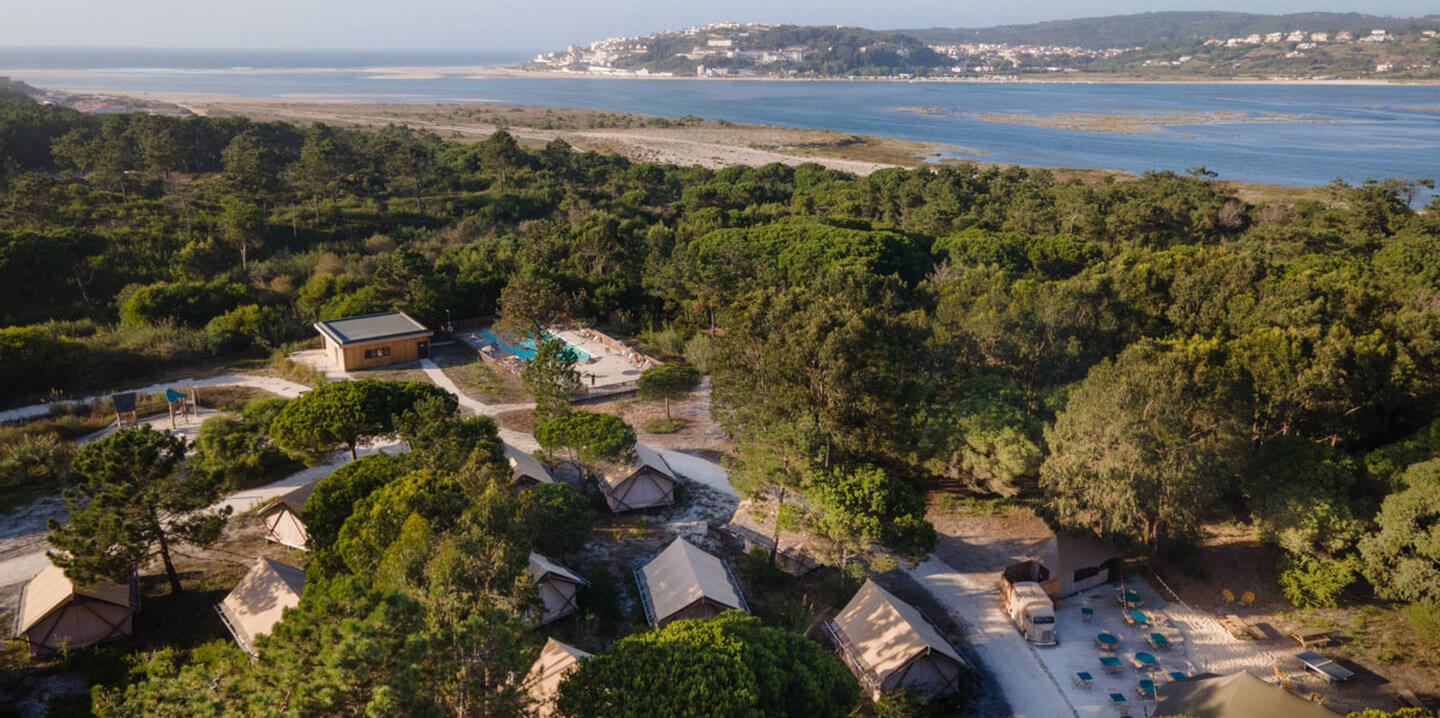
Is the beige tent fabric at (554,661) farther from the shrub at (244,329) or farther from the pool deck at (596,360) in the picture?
the shrub at (244,329)

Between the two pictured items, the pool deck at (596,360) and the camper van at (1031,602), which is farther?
the pool deck at (596,360)

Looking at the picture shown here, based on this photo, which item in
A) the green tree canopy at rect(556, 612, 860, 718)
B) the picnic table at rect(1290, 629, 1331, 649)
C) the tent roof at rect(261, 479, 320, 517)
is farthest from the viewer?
the tent roof at rect(261, 479, 320, 517)

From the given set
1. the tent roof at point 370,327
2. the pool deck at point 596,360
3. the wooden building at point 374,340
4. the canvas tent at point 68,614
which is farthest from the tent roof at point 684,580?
the tent roof at point 370,327

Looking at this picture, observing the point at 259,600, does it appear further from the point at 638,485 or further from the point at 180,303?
the point at 180,303

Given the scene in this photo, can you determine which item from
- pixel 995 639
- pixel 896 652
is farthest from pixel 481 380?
pixel 995 639

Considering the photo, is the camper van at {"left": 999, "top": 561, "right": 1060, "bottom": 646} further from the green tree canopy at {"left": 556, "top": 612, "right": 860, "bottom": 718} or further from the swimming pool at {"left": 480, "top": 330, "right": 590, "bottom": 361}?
the swimming pool at {"left": 480, "top": 330, "right": 590, "bottom": 361}

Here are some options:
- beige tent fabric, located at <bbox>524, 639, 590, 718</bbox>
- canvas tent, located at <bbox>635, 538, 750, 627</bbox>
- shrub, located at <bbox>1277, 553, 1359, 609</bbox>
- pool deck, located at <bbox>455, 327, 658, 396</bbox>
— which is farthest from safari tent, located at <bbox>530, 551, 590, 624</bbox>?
shrub, located at <bbox>1277, 553, 1359, 609</bbox>

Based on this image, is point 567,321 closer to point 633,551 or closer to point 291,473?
point 291,473
